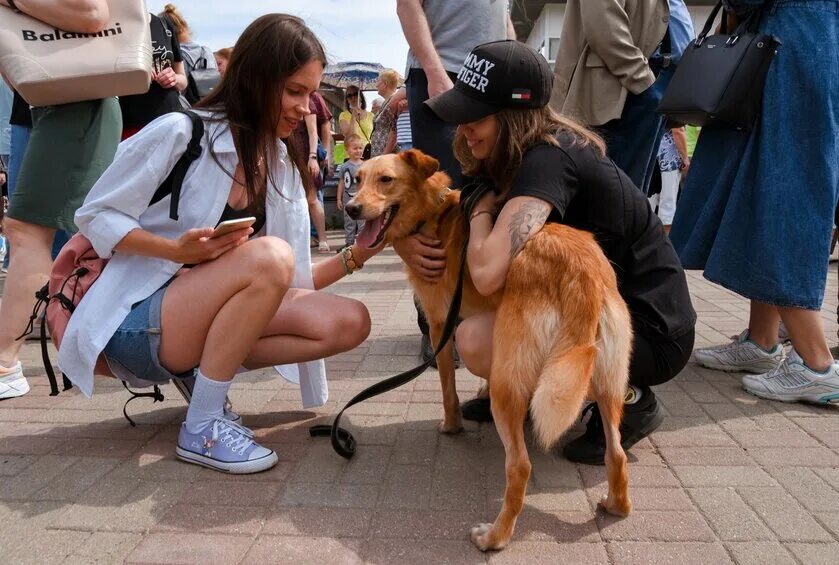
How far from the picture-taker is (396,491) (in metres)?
2.22

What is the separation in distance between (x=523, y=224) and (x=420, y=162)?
0.88 m

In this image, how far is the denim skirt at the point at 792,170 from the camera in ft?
9.26

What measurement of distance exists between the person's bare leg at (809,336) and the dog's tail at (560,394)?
1.74 m

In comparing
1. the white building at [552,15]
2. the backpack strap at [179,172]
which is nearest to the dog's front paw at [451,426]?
the backpack strap at [179,172]

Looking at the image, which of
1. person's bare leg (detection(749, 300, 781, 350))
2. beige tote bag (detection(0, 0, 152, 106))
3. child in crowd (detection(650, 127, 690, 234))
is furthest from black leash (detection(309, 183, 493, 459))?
child in crowd (detection(650, 127, 690, 234))

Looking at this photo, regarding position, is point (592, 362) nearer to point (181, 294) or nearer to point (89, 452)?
point (181, 294)

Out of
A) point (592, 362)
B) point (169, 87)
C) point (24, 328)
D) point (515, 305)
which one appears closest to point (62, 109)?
point (169, 87)

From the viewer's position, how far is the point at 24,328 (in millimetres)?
3283

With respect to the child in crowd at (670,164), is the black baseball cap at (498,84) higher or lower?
higher

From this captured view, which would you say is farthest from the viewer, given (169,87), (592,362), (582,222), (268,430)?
(169,87)

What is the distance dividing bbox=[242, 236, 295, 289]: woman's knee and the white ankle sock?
47cm

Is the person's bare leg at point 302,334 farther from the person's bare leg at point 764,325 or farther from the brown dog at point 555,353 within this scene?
the person's bare leg at point 764,325

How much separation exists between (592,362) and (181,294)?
1.55 m

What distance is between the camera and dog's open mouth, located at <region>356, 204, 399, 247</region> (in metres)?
2.76
